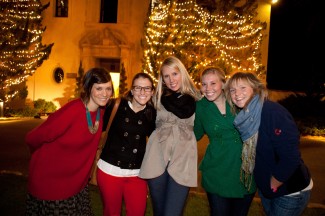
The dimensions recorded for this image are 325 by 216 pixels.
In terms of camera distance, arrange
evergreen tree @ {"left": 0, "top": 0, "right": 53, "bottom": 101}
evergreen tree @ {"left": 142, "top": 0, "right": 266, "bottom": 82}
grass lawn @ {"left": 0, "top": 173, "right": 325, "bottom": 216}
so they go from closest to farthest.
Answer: grass lawn @ {"left": 0, "top": 173, "right": 325, "bottom": 216} → evergreen tree @ {"left": 142, "top": 0, "right": 266, "bottom": 82} → evergreen tree @ {"left": 0, "top": 0, "right": 53, "bottom": 101}

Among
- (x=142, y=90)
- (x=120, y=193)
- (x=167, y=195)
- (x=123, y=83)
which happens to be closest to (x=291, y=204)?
(x=167, y=195)

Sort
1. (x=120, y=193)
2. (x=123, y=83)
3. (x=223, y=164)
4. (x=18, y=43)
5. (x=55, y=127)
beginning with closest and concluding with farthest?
1. (x=55, y=127)
2. (x=223, y=164)
3. (x=120, y=193)
4. (x=18, y=43)
5. (x=123, y=83)

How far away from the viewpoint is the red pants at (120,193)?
3.71 m

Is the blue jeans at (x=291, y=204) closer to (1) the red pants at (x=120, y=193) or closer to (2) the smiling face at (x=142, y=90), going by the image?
(1) the red pants at (x=120, y=193)

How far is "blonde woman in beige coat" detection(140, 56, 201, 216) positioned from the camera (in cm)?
358

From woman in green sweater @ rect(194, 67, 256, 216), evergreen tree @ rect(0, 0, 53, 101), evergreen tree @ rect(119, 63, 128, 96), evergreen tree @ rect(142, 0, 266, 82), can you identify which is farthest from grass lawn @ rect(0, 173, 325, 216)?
evergreen tree @ rect(119, 63, 128, 96)

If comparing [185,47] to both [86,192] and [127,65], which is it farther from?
[86,192]

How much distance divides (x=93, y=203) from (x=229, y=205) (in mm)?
2999

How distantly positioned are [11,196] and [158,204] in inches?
138

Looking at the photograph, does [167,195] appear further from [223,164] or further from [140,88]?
[140,88]

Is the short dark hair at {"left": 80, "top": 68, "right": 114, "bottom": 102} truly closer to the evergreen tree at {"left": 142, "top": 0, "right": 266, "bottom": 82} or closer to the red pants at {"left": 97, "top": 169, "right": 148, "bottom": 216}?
the red pants at {"left": 97, "top": 169, "right": 148, "bottom": 216}

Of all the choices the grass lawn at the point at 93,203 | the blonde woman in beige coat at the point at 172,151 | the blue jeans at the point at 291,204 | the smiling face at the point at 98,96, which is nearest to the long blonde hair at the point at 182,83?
the blonde woman in beige coat at the point at 172,151

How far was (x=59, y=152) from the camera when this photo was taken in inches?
134

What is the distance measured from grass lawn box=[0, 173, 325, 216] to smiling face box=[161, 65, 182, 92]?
8.52 feet
